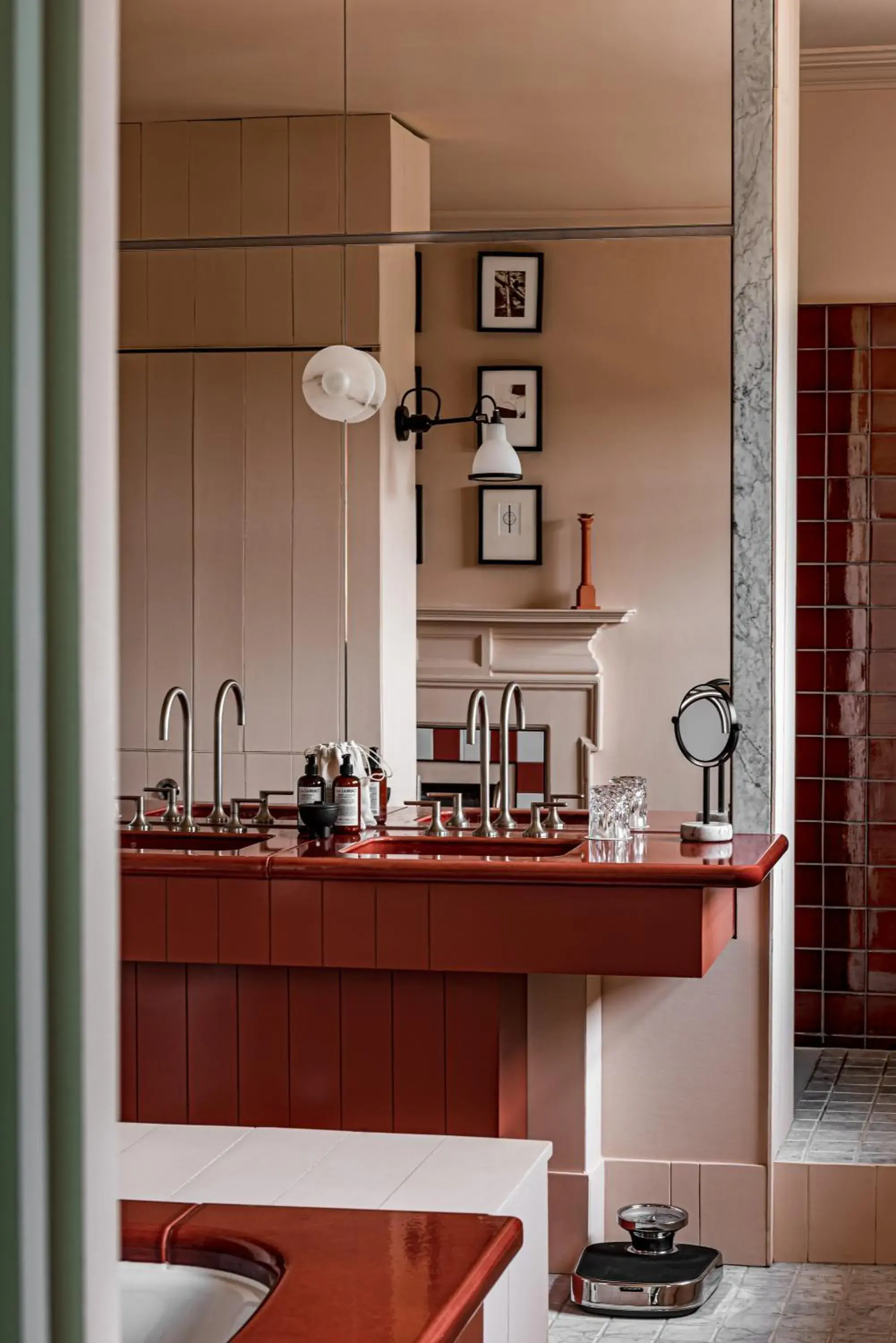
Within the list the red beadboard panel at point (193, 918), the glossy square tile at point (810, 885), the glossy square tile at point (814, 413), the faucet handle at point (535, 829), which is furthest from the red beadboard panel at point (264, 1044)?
the glossy square tile at point (814, 413)

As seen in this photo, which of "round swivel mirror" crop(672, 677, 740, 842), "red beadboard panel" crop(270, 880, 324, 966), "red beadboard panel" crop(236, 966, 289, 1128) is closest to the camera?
"red beadboard panel" crop(270, 880, 324, 966)

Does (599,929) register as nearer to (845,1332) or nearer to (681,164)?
(845,1332)

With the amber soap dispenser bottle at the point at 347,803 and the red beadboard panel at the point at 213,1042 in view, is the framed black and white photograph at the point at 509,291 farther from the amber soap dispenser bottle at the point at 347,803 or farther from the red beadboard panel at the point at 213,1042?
the red beadboard panel at the point at 213,1042

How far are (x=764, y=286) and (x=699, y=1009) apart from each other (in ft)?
5.01

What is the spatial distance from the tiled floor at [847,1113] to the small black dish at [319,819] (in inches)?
45.7

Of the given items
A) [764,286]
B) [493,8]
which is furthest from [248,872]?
[493,8]

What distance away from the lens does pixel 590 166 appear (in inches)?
136

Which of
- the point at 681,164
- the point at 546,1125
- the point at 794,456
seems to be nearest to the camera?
the point at 546,1125

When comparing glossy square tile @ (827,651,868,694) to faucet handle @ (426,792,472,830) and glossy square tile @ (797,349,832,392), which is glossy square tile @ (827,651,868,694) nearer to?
glossy square tile @ (797,349,832,392)

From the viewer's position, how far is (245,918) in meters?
2.95

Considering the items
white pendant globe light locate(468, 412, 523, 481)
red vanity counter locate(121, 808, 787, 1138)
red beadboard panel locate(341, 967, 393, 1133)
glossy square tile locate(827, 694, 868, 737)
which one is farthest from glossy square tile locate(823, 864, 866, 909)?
red beadboard panel locate(341, 967, 393, 1133)

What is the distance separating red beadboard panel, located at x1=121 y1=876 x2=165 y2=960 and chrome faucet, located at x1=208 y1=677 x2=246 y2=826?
1.74ft

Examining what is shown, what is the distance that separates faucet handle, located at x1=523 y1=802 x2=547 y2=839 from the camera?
328 cm

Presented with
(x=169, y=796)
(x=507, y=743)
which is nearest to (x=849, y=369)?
(x=507, y=743)
